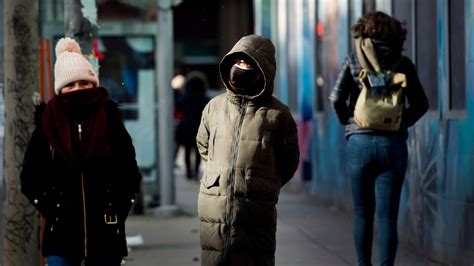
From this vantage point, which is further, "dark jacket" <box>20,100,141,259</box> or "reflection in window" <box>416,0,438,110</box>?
"reflection in window" <box>416,0,438,110</box>

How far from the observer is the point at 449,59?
991 cm

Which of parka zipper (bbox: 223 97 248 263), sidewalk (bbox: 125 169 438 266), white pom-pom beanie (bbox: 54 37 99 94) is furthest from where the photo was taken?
sidewalk (bbox: 125 169 438 266)

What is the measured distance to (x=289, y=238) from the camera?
12094 mm

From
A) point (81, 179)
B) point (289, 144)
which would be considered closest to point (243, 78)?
point (289, 144)

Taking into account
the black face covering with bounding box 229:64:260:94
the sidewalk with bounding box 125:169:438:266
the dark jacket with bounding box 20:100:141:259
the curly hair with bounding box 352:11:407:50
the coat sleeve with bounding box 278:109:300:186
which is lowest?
the sidewalk with bounding box 125:169:438:266

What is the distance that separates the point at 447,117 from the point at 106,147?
4.22 meters

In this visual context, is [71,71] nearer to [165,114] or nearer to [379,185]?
[379,185]

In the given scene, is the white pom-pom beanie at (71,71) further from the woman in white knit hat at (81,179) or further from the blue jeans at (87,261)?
the blue jeans at (87,261)

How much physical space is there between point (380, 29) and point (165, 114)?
678 centimetres

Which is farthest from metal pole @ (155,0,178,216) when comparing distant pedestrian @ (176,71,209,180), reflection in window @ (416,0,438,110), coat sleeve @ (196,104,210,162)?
coat sleeve @ (196,104,210,162)

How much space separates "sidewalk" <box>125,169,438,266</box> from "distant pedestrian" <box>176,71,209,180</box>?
15.0 ft

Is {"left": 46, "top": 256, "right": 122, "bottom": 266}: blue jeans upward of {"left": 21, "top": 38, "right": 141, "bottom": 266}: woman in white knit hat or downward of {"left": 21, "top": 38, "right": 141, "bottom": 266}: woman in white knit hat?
downward

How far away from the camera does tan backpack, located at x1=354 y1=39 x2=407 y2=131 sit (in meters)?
8.30

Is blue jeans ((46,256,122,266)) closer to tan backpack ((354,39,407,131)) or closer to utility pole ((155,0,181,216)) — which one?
tan backpack ((354,39,407,131))
